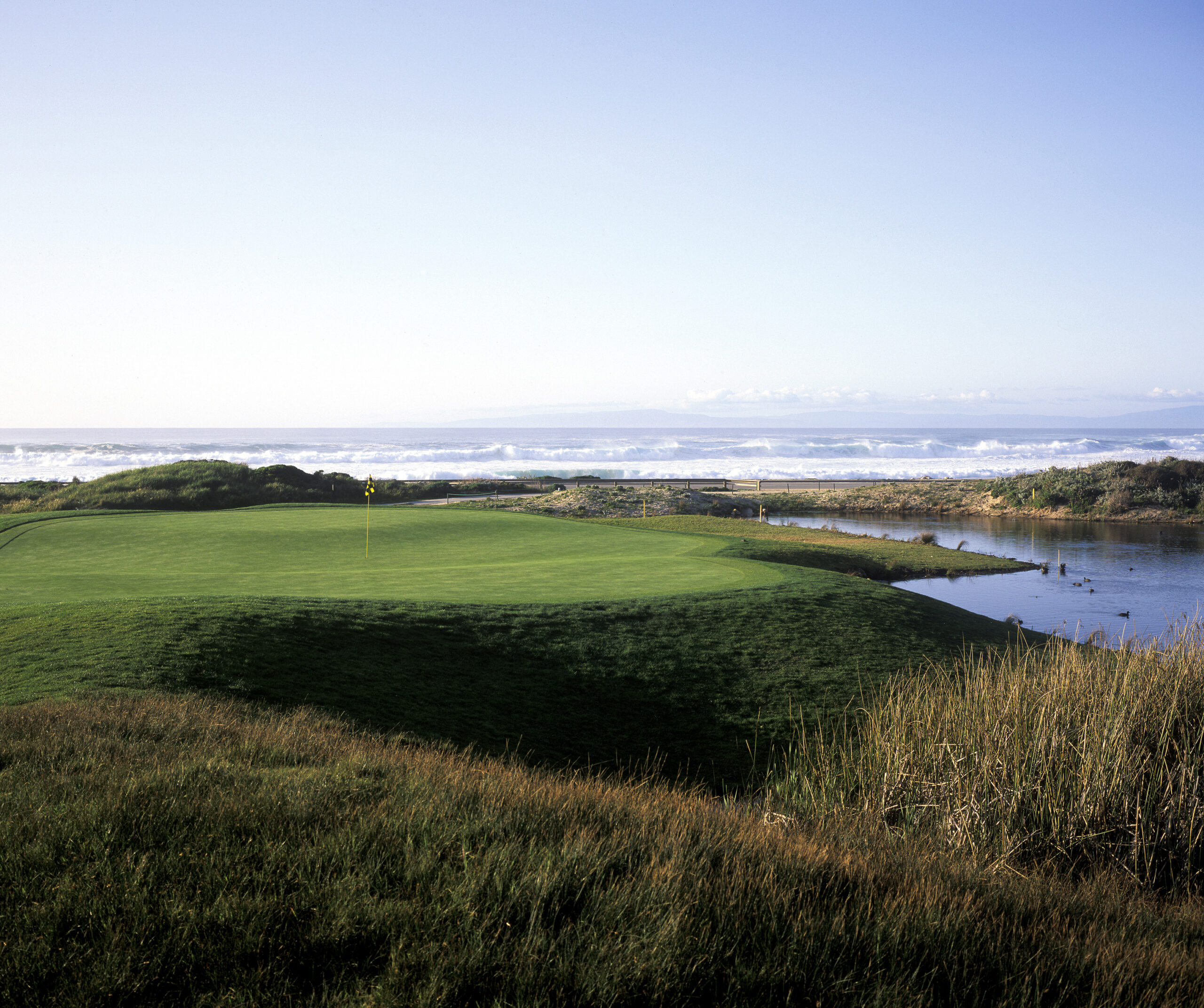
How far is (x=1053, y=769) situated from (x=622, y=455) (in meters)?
97.1

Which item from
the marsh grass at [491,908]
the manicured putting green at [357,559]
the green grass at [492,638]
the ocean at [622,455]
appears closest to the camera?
the marsh grass at [491,908]

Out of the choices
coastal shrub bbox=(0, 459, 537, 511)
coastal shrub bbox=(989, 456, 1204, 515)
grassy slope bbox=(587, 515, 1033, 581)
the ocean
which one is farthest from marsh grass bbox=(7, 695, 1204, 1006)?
the ocean

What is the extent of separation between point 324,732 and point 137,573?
10.4 meters

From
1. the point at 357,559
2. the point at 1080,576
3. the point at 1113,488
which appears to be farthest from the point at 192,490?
the point at 1113,488

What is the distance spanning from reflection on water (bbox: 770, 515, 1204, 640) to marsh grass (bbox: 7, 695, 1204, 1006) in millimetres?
8010

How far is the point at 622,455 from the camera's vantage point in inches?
4048

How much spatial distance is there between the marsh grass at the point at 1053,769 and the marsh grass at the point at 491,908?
0.90m

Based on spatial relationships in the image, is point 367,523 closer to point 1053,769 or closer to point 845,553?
point 845,553

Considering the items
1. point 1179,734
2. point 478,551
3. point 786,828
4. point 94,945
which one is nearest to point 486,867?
point 94,945

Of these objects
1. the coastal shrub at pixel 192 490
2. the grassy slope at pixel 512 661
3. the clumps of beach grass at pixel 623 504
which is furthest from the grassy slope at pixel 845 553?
the coastal shrub at pixel 192 490

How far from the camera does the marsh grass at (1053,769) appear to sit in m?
5.67

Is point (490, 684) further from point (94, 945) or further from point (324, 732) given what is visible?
point (94, 945)

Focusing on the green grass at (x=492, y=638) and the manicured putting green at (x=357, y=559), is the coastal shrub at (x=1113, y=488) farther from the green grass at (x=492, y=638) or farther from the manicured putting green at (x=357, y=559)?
the green grass at (x=492, y=638)

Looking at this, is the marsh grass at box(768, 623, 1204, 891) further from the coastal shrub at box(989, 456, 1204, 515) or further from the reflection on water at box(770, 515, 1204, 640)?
the coastal shrub at box(989, 456, 1204, 515)
